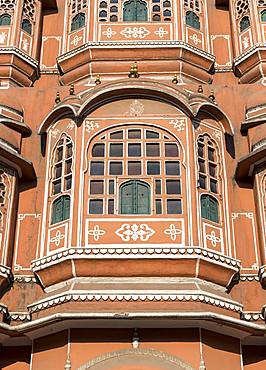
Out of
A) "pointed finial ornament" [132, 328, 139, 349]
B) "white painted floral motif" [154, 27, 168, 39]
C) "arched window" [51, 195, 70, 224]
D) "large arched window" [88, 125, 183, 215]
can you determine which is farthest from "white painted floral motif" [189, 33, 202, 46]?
"pointed finial ornament" [132, 328, 139, 349]

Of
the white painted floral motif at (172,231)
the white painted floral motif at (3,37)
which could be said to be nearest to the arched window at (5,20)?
the white painted floral motif at (3,37)

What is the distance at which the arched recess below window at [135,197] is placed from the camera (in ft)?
45.3

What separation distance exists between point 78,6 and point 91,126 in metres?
6.72

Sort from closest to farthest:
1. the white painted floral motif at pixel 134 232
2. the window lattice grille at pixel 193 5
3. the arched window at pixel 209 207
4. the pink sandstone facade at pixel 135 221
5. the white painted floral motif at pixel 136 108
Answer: the pink sandstone facade at pixel 135 221, the white painted floral motif at pixel 134 232, the arched window at pixel 209 207, the white painted floral motif at pixel 136 108, the window lattice grille at pixel 193 5

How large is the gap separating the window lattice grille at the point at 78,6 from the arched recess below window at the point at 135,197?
794 centimetres

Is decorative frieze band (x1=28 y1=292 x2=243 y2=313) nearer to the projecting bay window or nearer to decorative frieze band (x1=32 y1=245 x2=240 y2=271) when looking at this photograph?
decorative frieze band (x1=32 y1=245 x2=240 y2=271)

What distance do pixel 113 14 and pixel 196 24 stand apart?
242 cm

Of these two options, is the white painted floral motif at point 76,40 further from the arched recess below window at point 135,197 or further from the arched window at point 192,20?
the arched recess below window at point 135,197

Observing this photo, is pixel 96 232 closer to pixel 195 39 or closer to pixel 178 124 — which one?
pixel 178 124

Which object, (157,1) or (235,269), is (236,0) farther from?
(235,269)

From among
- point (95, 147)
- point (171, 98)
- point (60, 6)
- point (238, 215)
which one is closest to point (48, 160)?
point (95, 147)

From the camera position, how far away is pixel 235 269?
1380 centimetres

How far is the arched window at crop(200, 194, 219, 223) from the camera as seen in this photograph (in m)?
14.1

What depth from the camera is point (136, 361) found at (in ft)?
40.3
